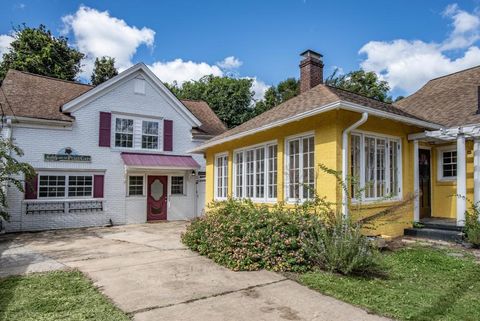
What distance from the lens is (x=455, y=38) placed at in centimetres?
1908

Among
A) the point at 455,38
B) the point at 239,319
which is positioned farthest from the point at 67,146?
the point at 455,38

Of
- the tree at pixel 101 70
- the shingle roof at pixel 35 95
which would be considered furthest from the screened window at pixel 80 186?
the tree at pixel 101 70

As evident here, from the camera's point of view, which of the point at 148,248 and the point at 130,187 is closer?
the point at 148,248

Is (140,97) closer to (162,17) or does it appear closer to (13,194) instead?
(162,17)

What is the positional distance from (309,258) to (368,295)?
170cm

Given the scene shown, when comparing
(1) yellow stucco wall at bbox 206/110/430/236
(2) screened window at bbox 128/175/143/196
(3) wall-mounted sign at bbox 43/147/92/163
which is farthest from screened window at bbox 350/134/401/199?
(3) wall-mounted sign at bbox 43/147/92/163

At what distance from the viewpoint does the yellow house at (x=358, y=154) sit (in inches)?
288

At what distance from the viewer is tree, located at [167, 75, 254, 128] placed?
31188mm

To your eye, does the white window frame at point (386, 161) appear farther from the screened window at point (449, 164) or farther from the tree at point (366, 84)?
the tree at point (366, 84)

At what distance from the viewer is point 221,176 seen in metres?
12.3

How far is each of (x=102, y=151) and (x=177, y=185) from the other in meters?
3.83

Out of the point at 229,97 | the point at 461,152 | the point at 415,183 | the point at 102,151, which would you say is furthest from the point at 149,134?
the point at 229,97

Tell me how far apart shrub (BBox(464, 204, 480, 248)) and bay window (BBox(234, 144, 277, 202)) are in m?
4.62

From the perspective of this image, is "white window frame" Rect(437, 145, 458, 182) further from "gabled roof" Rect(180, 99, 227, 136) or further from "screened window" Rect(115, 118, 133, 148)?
"screened window" Rect(115, 118, 133, 148)
